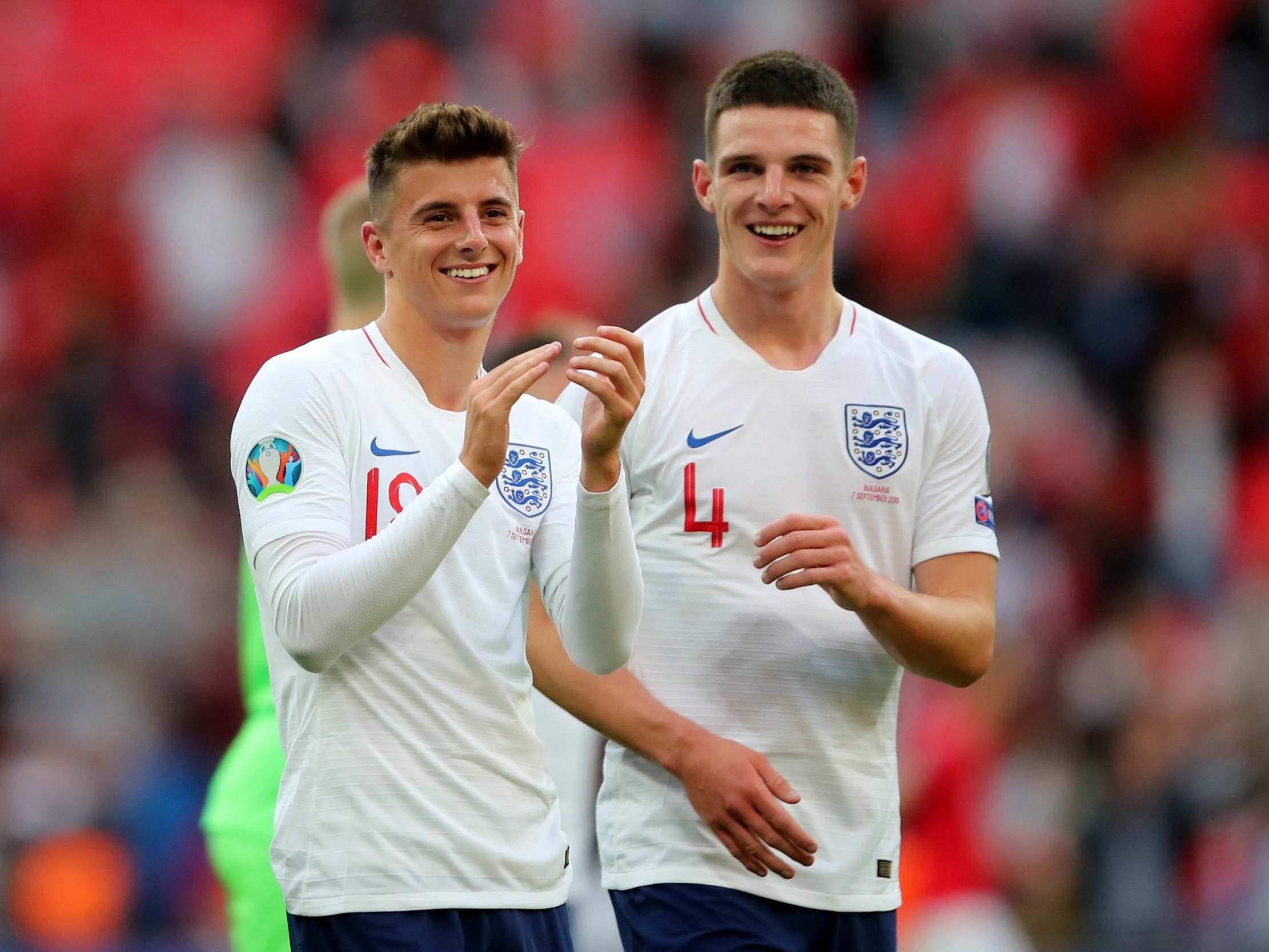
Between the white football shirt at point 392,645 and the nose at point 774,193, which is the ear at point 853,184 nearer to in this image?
the nose at point 774,193

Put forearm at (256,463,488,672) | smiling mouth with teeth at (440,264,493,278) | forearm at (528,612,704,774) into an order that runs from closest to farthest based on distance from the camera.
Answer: forearm at (256,463,488,672), smiling mouth with teeth at (440,264,493,278), forearm at (528,612,704,774)

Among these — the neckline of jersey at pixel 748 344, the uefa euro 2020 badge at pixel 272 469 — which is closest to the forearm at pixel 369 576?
the uefa euro 2020 badge at pixel 272 469

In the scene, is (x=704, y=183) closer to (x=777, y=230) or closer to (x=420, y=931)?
(x=777, y=230)

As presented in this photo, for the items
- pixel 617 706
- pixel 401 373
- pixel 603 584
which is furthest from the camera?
pixel 617 706

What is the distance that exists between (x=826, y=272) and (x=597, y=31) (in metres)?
6.83

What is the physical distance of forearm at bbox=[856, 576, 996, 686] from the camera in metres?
3.61

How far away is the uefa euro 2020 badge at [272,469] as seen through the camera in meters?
3.13

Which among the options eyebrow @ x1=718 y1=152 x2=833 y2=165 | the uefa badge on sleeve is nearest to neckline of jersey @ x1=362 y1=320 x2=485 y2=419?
eyebrow @ x1=718 y1=152 x2=833 y2=165

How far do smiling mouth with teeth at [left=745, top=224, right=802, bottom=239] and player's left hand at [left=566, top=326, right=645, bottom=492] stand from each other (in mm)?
789

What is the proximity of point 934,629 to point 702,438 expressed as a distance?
616 mm

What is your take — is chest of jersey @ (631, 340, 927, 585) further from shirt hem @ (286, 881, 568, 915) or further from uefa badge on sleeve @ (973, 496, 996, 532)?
shirt hem @ (286, 881, 568, 915)

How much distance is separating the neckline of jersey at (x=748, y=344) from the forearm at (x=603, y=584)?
78 cm

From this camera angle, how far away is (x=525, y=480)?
11.1 ft

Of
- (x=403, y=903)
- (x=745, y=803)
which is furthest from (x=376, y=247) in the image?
(x=745, y=803)
